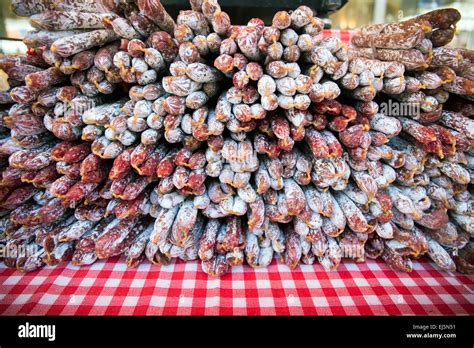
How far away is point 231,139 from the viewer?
1.38 metres

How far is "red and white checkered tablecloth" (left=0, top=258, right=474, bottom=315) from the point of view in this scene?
1.30 meters

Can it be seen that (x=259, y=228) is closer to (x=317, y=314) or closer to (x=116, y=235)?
(x=317, y=314)

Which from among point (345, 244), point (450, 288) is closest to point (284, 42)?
point (345, 244)

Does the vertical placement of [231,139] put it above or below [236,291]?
above

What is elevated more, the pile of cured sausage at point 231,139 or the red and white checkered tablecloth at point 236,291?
the pile of cured sausage at point 231,139

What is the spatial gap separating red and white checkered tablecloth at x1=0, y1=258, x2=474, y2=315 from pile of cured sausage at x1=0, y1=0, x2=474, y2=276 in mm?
69

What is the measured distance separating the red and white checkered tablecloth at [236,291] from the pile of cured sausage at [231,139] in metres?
0.07

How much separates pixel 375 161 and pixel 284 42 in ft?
2.26

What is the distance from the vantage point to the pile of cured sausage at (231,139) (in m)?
1.28

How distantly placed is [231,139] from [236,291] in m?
0.71

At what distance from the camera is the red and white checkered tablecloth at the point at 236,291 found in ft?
4.27

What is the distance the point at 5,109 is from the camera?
1.58 metres
